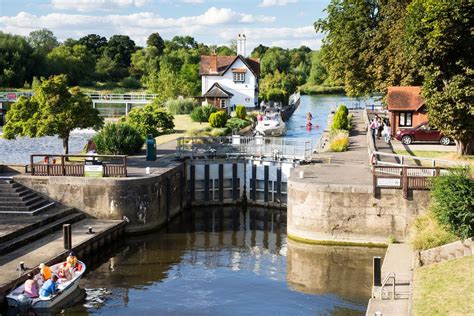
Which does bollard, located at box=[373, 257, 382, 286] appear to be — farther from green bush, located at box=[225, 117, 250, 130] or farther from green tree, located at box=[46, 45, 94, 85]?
green tree, located at box=[46, 45, 94, 85]

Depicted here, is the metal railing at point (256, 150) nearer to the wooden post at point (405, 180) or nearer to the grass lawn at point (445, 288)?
the wooden post at point (405, 180)

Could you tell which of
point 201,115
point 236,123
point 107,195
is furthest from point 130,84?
point 107,195

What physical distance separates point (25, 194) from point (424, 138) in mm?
28034

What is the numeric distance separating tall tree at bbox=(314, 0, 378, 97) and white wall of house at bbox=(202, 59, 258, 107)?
32273 millimetres

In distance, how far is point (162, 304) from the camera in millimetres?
27234

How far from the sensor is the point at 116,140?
45844 millimetres

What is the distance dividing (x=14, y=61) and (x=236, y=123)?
59699 mm

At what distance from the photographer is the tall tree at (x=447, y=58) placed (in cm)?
4012

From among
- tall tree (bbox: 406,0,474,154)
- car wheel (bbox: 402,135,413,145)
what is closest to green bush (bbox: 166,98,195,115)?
car wheel (bbox: 402,135,413,145)

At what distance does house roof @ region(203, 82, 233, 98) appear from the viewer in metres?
91.3

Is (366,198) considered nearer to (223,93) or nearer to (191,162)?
(191,162)

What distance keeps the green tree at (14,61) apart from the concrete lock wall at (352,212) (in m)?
89.6

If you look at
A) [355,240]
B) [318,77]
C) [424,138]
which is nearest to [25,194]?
[355,240]

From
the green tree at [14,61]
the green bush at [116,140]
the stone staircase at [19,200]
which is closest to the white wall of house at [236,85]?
the green tree at [14,61]
